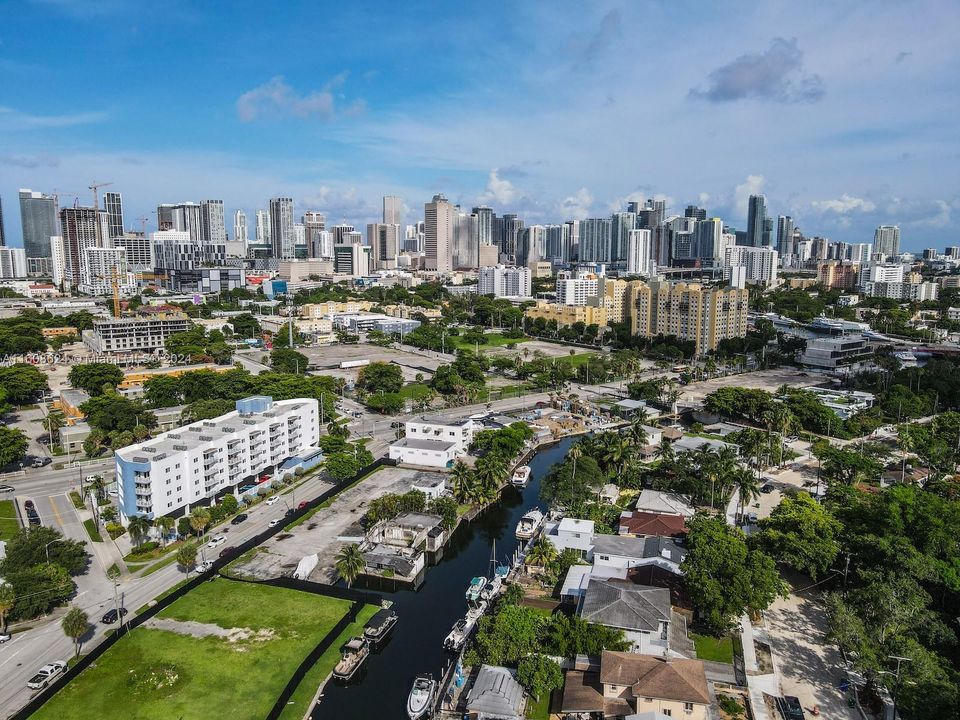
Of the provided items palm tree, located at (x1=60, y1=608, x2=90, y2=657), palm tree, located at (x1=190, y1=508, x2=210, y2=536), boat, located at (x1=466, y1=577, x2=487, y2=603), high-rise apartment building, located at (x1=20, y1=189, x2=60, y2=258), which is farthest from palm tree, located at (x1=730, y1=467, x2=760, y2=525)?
high-rise apartment building, located at (x1=20, y1=189, x2=60, y2=258)

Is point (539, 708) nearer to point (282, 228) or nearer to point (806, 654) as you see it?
point (806, 654)

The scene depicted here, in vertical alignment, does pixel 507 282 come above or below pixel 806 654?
above

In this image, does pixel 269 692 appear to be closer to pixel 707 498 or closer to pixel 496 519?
pixel 496 519

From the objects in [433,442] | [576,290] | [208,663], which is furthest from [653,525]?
[576,290]

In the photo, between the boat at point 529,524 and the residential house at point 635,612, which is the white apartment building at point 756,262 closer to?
the boat at point 529,524

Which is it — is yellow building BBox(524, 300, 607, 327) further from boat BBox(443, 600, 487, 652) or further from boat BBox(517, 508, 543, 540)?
boat BBox(443, 600, 487, 652)
